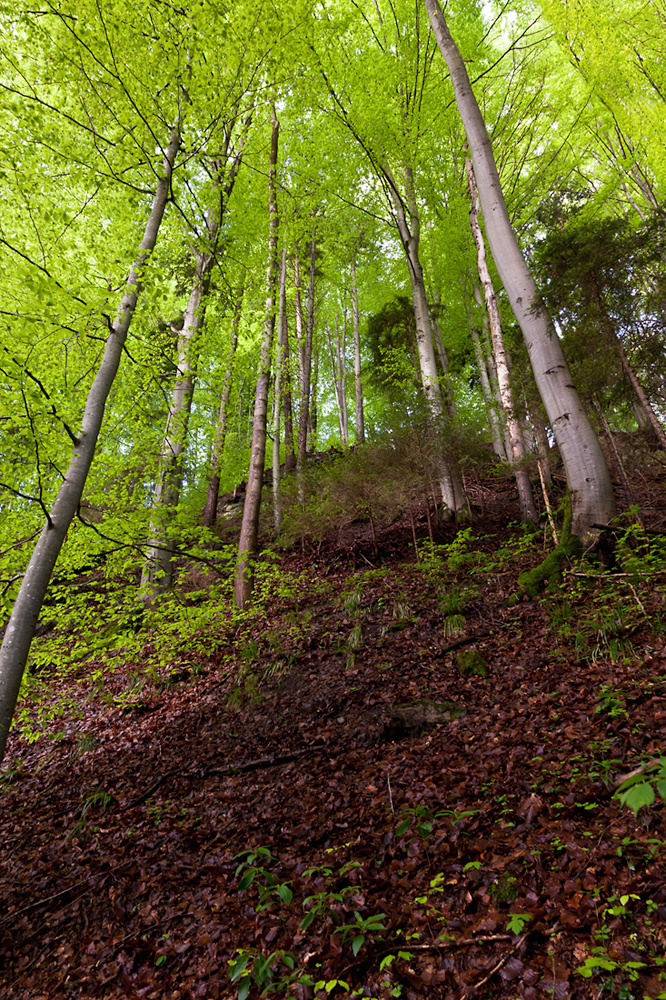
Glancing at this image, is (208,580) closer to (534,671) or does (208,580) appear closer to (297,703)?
(297,703)

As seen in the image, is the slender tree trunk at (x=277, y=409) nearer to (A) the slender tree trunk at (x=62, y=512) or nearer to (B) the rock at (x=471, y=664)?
(A) the slender tree trunk at (x=62, y=512)

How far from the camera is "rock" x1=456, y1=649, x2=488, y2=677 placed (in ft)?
15.4

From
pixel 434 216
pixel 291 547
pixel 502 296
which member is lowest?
pixel 291 547

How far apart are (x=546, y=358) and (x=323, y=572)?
573 cm

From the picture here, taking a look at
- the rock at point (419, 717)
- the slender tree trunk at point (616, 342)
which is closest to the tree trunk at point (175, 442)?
the rock at point (419, 717)

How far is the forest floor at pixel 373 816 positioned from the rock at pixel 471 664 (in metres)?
0.03

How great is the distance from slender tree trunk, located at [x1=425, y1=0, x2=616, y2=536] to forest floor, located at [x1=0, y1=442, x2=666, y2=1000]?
24.1 inches

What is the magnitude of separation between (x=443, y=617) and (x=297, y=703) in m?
2.37

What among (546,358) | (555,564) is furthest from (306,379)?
(555,564)

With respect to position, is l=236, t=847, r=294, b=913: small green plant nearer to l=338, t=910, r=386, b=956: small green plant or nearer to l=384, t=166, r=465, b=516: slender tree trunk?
l=338, t=910, r=386, b=956: small green plant

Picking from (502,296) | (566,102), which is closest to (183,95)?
(566,102)

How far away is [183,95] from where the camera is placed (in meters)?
4.89

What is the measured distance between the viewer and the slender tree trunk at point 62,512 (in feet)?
10.1

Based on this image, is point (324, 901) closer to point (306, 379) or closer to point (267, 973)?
point (267, 973)
